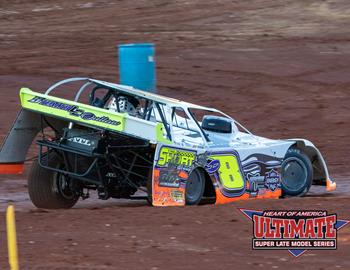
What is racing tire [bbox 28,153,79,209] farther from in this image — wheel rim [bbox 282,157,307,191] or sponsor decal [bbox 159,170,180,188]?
wheel rim [bbox 282,157,307,191]

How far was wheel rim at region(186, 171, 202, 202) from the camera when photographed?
11.3 meters

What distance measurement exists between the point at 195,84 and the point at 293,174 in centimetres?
872

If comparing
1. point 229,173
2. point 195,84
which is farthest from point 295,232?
point 195,84

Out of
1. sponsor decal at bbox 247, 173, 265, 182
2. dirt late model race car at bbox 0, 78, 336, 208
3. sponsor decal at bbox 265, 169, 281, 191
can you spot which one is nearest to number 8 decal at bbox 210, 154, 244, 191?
dirt late model race car at bbox 0, 78, 336, 208

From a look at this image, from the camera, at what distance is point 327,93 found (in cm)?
2114

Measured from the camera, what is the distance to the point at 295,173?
12.7 m

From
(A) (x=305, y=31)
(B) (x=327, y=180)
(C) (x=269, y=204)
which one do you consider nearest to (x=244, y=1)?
(A) (x=305, y=31)

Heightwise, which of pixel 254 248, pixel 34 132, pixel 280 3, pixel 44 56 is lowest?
pixel 254 248

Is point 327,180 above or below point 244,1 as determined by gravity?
below

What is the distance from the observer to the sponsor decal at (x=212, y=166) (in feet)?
37.5

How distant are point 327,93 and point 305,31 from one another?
6.32 metres

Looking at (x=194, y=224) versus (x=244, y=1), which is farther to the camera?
(x=244, y=1)

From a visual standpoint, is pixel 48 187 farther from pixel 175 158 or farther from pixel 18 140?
pixel 175 158

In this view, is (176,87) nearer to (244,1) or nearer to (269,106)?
(269,106)
